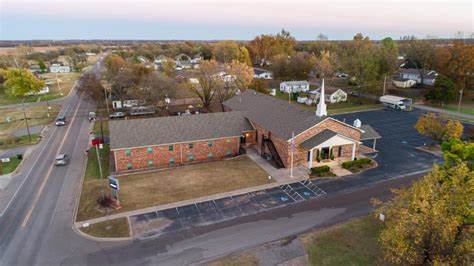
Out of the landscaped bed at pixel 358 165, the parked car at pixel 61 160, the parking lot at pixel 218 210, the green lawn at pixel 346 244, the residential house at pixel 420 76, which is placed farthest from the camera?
the residential house at pixel 420 76

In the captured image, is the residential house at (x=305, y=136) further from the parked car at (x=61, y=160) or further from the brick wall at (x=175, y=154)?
the parked car at (x=61, y=160)

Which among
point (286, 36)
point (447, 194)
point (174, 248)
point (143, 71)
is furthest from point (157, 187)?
point (286, 36)

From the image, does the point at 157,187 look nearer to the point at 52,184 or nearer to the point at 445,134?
the point at 52,184

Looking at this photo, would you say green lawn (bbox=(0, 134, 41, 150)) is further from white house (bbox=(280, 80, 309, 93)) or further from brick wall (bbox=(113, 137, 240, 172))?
white house (bbox=(280, 80, 309, 93))

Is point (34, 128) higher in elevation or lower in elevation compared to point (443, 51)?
lower

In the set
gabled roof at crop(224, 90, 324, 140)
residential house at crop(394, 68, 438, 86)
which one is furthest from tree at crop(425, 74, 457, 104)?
gabled roof at crop(224, 90, 324, 140)

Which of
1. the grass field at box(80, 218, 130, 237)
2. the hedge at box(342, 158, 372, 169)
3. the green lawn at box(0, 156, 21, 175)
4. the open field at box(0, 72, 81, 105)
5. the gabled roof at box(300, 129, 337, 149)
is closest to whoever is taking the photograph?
the grass field at box(80, 218, 130, 237)

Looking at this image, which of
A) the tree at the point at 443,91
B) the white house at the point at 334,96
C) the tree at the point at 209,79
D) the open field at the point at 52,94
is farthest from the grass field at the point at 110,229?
the tree at the point at 443,91
